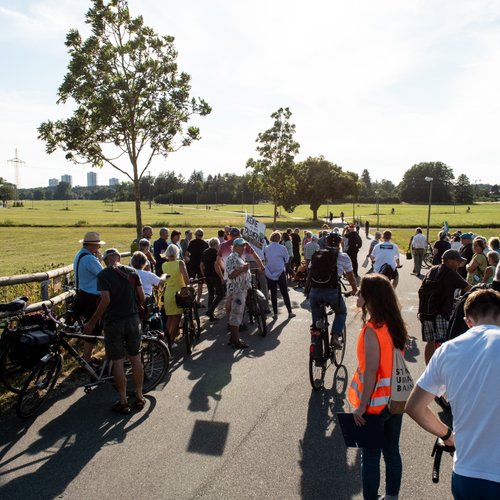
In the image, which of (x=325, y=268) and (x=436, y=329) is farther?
(x=325, y=268)

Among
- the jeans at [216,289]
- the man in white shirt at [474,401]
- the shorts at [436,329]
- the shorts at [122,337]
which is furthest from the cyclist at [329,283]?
the man in white shirt at [474,401]

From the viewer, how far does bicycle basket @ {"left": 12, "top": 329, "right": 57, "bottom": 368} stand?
16.7 feet

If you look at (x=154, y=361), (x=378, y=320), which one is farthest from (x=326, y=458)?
(x=154, y=361)

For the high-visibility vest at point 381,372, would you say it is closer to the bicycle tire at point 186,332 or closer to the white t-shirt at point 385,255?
the bicycle tire at point 186,332

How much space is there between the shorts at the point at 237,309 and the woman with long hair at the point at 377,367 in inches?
183

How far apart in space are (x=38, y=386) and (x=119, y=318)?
4.15ft

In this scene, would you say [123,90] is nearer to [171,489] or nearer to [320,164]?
[171,489]

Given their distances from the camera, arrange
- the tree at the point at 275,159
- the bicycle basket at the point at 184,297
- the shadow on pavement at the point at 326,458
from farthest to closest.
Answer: the tree at the point at 275,159 → the bicycle basket at the point at 184,297 → the shadow on pavement at the point at 326,458

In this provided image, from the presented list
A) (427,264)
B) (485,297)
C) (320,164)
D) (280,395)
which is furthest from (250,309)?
(320,164)

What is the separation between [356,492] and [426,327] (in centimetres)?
299

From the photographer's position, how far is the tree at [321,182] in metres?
62.8

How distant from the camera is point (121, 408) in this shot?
536cm

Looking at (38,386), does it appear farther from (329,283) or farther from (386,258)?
(386,258)

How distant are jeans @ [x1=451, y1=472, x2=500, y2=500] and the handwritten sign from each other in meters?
8.70
